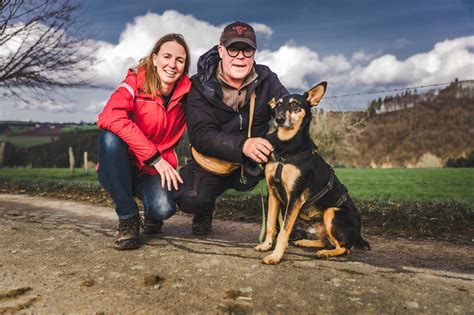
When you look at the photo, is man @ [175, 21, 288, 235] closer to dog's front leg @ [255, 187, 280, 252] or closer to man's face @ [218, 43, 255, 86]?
man's face @ [218, 43, 255, 86]

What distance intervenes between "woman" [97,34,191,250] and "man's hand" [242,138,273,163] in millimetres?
886

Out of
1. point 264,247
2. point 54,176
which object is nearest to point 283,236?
point 264,247

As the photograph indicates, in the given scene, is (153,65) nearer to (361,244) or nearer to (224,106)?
(224,106)

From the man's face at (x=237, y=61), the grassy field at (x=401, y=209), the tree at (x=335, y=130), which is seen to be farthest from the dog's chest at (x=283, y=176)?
the tree at (x=335, y=130)

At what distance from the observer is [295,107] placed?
12.0 ft

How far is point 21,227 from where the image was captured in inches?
208

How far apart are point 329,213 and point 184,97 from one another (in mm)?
1998

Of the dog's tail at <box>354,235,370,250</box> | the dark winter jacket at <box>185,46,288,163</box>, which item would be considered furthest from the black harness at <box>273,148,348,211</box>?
the dark winter jacket at <box>185,46,288,163</box>

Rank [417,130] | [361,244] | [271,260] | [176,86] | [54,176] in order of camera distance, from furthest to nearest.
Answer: [417,130] < [54,176] < [176,86] < [361,244] < [271,260]

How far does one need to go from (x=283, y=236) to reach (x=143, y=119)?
1.92m

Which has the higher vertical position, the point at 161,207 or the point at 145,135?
the point at 145,135

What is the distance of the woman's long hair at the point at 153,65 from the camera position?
4258 millimetres

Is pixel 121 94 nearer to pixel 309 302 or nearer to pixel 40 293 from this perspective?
pixel 40 293

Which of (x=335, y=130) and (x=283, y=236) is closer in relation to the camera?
(x=283, y=236)
